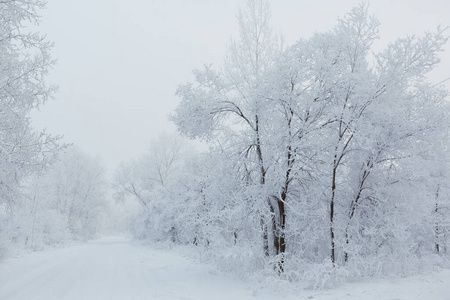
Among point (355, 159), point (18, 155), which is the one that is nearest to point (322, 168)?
point (355, 159)

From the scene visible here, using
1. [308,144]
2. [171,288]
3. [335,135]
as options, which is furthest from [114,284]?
[335,135]

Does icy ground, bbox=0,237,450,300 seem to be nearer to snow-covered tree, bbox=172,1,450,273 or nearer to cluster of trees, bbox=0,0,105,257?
snow-covered tree, bbox=172,1,450,273

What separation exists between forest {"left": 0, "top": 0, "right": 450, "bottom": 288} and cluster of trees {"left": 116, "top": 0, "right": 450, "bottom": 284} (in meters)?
0.04

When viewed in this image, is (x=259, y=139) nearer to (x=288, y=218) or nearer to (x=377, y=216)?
(x=288, y=218)

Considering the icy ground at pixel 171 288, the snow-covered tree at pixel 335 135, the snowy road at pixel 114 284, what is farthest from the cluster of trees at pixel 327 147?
the snowy road at pixel 114 284

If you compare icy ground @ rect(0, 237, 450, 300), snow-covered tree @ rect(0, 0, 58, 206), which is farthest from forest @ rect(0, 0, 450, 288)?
icy ground @ rect(0, 237, 450, 300)

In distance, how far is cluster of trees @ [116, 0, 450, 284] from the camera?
9.19m

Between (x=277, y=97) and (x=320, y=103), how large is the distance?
1369 millimetres

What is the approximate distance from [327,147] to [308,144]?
804 mm

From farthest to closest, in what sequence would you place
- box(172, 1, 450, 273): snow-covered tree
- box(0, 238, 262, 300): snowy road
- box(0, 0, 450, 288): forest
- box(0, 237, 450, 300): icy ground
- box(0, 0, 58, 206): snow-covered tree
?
1. box(172, 1, 450, 273): snow-covered tree
2. box(0, 0, 450, 288): forest
3. box(0, 0, 58, 206): snow-covered tree
4. box(0, 238, 262, 300): snowy road
5. box(0, 237, 450, 300): icy ground

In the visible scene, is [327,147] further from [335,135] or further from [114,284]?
[114,284]

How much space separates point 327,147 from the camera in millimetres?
9633

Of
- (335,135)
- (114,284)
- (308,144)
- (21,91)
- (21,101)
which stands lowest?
(114,284)

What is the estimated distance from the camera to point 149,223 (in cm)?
3044
